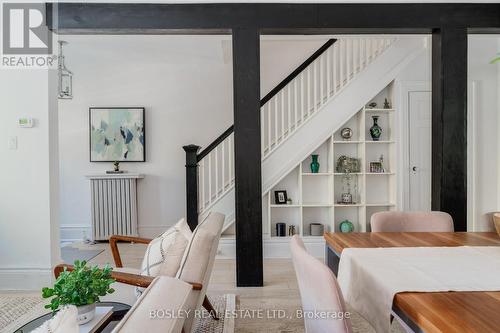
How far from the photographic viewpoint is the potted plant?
1.60 metres

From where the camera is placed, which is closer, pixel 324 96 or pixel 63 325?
pixel 63 325

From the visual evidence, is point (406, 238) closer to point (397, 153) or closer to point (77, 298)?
point (77, 298)

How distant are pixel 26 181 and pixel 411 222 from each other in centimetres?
335

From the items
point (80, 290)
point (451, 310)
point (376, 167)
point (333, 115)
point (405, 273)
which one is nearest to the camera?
point (451, 310)

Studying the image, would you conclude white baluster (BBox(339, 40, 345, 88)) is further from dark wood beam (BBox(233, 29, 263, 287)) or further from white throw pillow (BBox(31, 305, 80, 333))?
white throw pillow (BBox(31, 305, 80, 333))

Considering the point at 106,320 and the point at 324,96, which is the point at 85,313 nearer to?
the point at 106,320

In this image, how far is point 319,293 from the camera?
3.40 feet

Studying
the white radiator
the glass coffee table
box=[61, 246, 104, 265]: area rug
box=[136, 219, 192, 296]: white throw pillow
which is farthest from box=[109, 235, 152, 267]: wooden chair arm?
the white radiator

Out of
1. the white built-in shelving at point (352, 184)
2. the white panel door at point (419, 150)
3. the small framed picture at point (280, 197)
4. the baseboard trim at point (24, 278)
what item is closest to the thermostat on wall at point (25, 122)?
the baseboard trim at point (24, 278)

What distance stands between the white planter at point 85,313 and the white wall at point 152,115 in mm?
4155

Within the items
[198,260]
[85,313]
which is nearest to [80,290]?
[85,313]

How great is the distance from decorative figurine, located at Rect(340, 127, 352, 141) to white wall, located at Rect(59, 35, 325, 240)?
6.30ft

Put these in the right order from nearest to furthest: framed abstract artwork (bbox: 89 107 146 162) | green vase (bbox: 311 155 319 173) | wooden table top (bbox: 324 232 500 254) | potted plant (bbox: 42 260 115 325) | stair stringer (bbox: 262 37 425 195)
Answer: potted plant (bbox: 42 260 115 325) < wooden table top (bbox: 324 232 500 254) < stair stringer (bbox: 262 37 425 195) < green vase (bbox: 311 155 319 173) < framed abstract artwork (bbox: 89 107 146 162)

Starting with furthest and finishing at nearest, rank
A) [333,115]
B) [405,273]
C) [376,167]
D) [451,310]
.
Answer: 1. [376,167]
2. [333,115]
3. [405,273]
4. [451,310]
